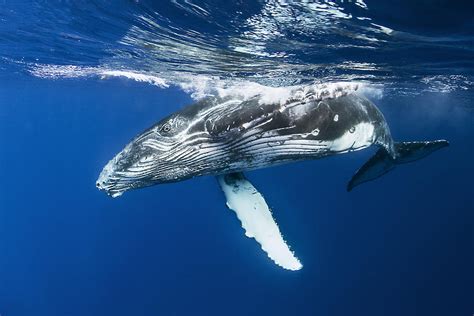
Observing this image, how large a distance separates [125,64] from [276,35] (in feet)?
31.6

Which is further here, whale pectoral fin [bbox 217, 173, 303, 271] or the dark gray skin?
whale pectoral fin [bbox 217, 173, 303, 271]

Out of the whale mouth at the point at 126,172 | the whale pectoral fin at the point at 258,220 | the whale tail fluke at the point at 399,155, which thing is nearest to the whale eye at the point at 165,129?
the whale mouth at the point at 126,172

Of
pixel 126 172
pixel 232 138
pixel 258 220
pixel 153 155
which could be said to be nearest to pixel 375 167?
pixel 258 220

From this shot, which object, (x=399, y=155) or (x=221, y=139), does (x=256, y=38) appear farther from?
(x=221, y=139)

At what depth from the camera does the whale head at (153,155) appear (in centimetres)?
426

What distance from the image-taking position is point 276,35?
999cm

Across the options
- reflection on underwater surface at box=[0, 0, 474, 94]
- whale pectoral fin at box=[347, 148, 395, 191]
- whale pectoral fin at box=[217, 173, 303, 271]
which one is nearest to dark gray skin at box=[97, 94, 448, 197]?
whale pectoral fin at box=[217, 173, 303, 271]

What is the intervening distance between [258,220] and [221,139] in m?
2.28

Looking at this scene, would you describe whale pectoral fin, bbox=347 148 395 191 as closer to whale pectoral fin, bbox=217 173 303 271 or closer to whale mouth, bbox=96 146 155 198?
whale pectoral fin, bbox=217 173 303 271

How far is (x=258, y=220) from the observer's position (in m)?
6.12

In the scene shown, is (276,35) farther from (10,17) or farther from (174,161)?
(10,17)

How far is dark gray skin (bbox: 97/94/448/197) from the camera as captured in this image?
422 cm

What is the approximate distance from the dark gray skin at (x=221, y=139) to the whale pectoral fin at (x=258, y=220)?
1263 mm

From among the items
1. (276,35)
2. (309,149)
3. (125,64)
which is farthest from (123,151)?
(125,64)
